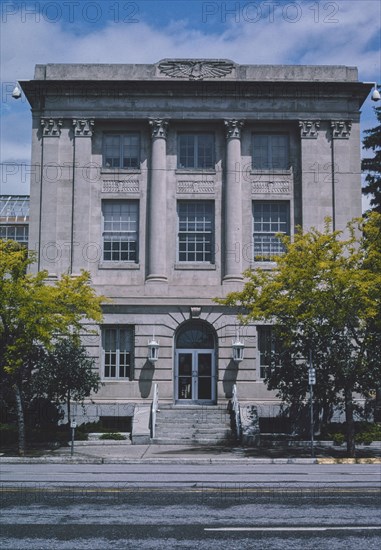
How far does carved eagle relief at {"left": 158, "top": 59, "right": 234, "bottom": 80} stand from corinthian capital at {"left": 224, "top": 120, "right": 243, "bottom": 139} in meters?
2.32

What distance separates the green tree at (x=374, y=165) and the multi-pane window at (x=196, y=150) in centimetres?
1198

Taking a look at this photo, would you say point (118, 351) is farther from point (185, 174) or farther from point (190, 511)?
point (190, 511)

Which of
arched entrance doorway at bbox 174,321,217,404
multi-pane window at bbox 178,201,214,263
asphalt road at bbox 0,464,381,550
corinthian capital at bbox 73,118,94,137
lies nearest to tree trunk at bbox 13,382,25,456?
asphalt road at bbox 0,464,381,550

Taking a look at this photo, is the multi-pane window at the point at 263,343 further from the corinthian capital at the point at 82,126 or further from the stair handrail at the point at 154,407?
the corinthian capital at the point at 82,126

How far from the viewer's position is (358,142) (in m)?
36.3

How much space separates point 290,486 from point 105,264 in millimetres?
20826

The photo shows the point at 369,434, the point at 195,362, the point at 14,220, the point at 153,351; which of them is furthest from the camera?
the point at 14,220

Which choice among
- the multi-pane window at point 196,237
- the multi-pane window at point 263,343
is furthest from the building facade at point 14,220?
the multi-pane window at point 263,343

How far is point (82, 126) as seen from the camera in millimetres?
36125

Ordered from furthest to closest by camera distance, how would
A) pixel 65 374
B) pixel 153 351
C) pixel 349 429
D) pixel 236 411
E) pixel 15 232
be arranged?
1. pixel 15 232
2. pixel 153 351
3. pixel 236 411
4. pixel 65 374
5. pixel 349 429

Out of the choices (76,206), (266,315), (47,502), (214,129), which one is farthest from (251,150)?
(47,502)

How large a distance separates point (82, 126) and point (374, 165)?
59.0 ft

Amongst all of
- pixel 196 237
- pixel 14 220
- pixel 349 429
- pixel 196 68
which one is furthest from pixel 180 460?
pixel 14 220

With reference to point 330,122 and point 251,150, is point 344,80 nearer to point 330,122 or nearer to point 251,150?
point 330,122
